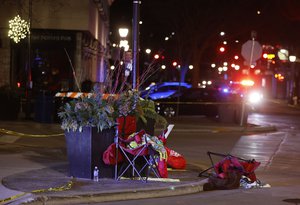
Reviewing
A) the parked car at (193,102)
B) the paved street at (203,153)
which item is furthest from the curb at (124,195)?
Answer: the parked car at (193,102)

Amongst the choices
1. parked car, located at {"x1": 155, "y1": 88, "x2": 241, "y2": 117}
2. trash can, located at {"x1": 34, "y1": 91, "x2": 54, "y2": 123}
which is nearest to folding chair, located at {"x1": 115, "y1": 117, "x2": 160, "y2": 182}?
trash can, located at {"x1": 34, "y1": 91, "x2": 54, "y2": 123}

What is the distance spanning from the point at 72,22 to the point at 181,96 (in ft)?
23.7

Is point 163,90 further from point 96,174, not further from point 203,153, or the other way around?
point 96,174

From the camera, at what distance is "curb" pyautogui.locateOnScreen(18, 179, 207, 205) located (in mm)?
9398

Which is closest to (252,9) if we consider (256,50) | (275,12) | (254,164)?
(275,12)

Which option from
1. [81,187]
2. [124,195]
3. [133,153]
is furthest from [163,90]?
[124,195]

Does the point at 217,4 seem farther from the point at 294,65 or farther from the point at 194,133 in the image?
the point at 194,133

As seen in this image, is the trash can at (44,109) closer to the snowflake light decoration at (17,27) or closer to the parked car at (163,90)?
the snowflake light decoration at (17,27)

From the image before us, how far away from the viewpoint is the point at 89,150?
11.0 m

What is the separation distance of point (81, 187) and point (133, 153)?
3.82 feet

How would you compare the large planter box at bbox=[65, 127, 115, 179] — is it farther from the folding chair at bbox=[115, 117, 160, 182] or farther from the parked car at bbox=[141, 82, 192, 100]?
the parked car at bbox=[141, 82, 192, 100]

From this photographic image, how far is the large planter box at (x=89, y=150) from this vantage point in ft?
35.9

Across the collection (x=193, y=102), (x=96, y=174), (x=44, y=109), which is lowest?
(x=96, y=174)

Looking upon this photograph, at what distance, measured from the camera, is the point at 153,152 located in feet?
36.3
